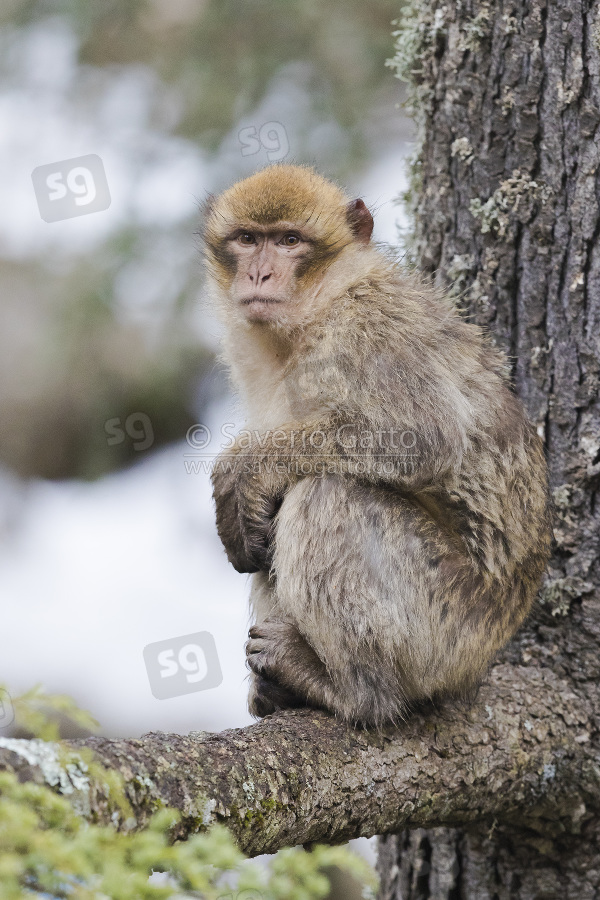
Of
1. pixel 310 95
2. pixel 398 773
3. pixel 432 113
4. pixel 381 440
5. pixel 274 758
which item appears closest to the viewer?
pixel 274 758

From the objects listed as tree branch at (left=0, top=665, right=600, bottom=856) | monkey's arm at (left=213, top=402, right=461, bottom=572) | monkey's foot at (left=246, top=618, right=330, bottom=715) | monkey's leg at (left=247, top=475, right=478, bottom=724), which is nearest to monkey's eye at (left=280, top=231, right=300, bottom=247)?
monkey's arm at (left=213, top=402, right=461, bottom=572)

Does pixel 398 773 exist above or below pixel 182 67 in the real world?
below

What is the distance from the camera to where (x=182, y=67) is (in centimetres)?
636

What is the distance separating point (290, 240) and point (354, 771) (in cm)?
219

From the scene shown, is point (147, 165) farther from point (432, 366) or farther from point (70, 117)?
point (432, 366)

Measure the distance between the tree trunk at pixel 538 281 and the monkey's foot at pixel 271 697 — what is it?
983 mm

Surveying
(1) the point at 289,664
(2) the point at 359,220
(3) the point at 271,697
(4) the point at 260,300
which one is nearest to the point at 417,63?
(2) the point at 359,220

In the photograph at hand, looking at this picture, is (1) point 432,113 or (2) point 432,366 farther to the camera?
(1) point 432,113

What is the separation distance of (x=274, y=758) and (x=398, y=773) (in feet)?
1.78

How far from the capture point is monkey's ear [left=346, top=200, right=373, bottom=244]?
13.2 ft

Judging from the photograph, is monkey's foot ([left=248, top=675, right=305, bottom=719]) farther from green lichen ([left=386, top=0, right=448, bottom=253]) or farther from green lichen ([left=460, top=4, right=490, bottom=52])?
green lichen ([left=460, top=4, right=490, bottom=52])

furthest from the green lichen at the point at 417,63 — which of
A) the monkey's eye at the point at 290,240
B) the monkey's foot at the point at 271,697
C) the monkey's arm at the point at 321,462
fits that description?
the monkey's foot at the point at 271,697

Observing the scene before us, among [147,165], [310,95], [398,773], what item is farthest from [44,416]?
[398,773]

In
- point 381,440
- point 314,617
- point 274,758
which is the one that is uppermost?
point 381,440
